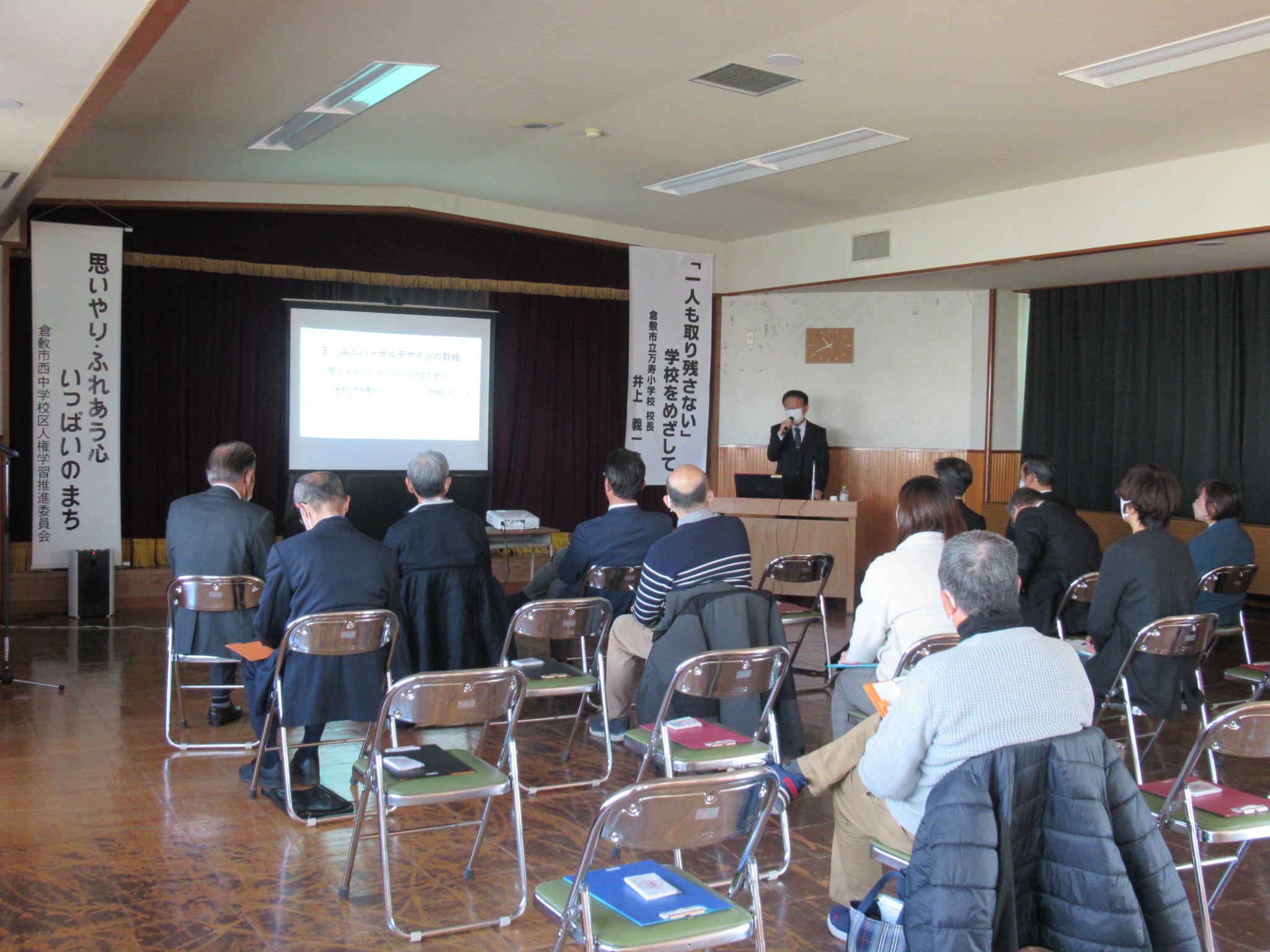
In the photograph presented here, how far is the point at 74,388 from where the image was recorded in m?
Answer: 6.92

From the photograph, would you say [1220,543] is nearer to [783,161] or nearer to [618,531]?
[618,531]

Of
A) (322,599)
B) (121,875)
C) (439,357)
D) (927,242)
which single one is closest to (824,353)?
(927,242)

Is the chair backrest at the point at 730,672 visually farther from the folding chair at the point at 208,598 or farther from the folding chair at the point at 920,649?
the folding chair at the point at 208,598

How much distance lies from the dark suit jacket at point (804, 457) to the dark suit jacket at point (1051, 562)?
12.3ft

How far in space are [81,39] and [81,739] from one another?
279cm

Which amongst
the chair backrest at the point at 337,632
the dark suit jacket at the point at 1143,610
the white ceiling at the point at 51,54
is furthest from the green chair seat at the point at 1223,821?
the white ceiling at the point at 51,54

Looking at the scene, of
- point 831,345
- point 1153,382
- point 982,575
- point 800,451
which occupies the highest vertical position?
point 831,345

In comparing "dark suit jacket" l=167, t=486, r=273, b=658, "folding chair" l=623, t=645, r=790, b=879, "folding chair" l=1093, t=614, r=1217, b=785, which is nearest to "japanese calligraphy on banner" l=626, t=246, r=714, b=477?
"dark suit jacket" l=167, t=486, r=273, b=658

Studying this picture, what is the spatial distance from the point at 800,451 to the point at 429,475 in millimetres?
5075

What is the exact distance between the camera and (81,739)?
4.45 metres

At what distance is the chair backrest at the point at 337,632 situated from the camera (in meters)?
3.34

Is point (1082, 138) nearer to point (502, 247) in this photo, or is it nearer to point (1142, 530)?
point (1142, 530)

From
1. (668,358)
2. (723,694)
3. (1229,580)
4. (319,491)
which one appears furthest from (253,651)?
(668,358)

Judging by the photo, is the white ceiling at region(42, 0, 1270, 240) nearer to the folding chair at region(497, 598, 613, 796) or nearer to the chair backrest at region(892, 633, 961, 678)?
the folding chair at region(497, 598, 613, 796)
